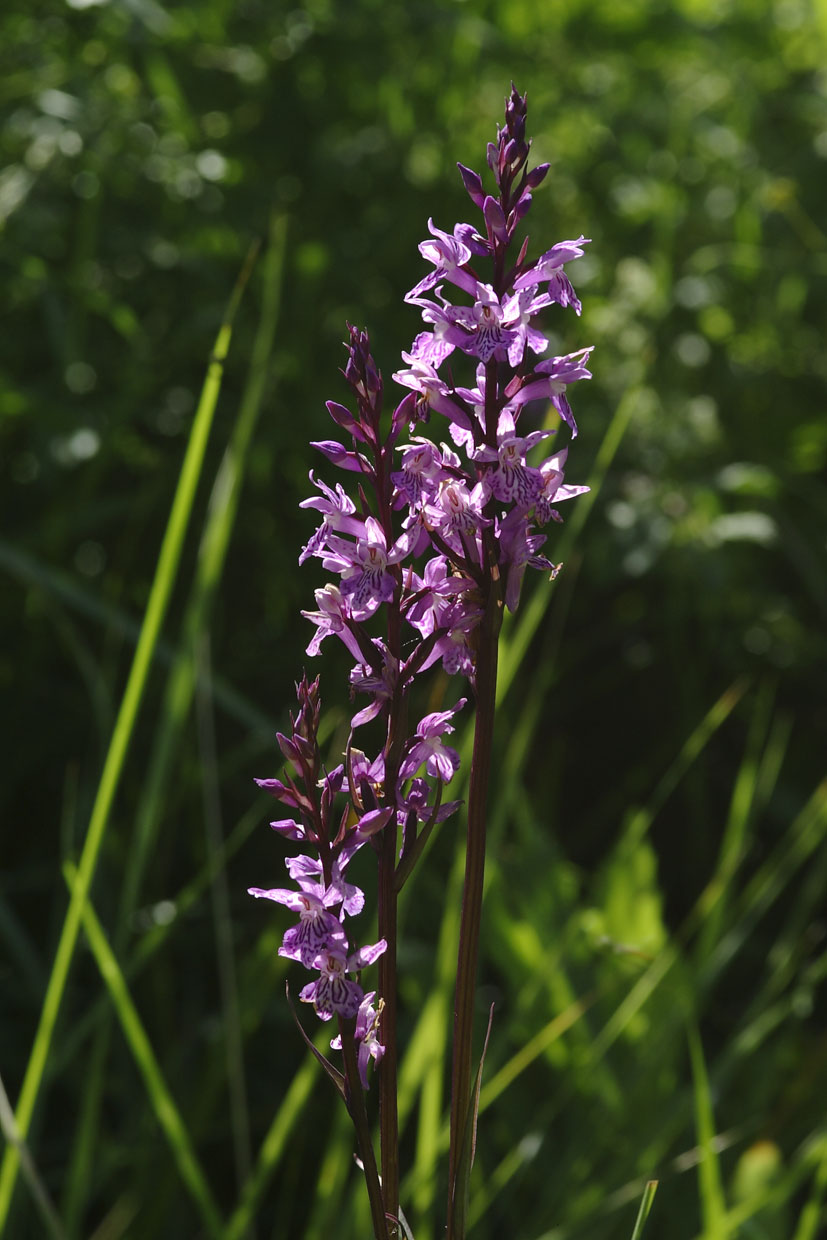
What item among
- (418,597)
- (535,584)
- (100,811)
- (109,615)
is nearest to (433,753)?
(418,597)

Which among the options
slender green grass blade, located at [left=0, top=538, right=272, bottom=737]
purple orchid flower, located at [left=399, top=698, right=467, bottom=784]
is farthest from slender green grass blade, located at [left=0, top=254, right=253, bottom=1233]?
purple orchid flower, located at [left=399, top=698, right=467, bottom=784]

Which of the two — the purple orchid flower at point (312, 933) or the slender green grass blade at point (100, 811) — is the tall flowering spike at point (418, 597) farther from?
the slender green grass blade at point (100, 811)

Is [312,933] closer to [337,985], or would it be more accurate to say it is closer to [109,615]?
[337,985]

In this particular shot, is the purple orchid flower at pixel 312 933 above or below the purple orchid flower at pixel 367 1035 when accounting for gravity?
above

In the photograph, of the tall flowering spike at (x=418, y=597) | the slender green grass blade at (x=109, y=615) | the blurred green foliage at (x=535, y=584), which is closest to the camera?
the tall flowering spike at (x=418, y=597)

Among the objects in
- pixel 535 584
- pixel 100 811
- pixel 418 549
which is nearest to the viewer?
pixel 418 549

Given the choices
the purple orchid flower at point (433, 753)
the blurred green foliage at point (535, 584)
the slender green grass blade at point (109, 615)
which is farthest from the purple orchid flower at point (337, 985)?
the slender green grass blade at point (109, 615)

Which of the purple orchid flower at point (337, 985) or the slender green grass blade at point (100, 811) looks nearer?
the purple orchid flower at point (337, 985)
